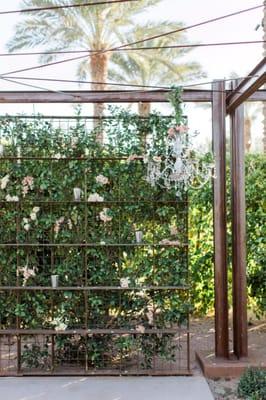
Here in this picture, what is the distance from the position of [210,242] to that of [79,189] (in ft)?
7.64

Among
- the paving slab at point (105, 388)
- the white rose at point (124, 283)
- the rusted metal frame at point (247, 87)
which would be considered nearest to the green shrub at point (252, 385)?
the paving slab at point (105, 388)

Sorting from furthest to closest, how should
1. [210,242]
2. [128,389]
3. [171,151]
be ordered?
[210,242] → [171,151] → [128,389]

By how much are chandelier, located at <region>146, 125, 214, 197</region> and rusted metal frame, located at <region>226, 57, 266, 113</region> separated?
46cm

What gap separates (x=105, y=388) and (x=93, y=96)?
2531mm

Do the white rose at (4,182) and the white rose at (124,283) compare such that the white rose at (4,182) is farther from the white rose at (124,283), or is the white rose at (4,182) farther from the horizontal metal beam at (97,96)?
the white rose at (124,283)

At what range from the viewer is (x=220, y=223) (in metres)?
4.28

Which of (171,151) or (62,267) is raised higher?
(171,151)

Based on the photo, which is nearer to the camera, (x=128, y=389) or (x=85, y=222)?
(x=128, y=389)

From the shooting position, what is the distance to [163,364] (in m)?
4.36

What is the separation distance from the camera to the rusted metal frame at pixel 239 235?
429cm

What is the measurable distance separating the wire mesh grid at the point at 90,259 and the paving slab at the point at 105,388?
0.17m

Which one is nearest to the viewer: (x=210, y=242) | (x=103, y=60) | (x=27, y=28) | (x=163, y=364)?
(x=163, y=364)

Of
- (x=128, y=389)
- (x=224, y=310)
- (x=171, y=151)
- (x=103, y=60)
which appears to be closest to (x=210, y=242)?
(x=224, y=310)

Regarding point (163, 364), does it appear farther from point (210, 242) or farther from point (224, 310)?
point (210, 242)
